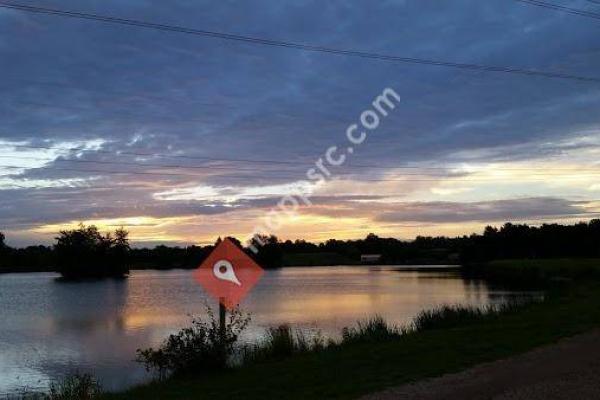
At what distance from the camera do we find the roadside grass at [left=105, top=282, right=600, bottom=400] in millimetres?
9969

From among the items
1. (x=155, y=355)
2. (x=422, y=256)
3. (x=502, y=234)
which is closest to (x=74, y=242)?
(x=502, y=234)

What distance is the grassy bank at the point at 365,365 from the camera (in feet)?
32.8

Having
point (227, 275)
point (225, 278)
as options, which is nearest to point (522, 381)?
point (227, 275)

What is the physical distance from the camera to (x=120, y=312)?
141 ft

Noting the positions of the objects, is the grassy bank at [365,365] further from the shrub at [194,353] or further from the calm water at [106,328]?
the calm water at [106,328]

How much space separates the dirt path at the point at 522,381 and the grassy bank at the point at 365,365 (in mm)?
504

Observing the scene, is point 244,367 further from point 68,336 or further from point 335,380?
point 68,336

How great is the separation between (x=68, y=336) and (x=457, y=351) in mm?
22170

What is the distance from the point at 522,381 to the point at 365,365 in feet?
11.3

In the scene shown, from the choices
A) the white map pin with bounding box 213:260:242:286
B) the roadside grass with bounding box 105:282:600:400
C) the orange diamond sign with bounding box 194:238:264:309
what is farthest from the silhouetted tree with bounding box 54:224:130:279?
the roadside grass with bounding box 105:282:600:400

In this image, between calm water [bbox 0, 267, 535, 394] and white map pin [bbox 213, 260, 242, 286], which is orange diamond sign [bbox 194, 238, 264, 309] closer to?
white map pin [bbox 213, 260, 242, 286]

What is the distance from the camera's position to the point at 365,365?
11.8 metres

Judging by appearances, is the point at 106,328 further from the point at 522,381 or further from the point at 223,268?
the point at 522,381

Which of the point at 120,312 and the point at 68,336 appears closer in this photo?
the point at 68,336
